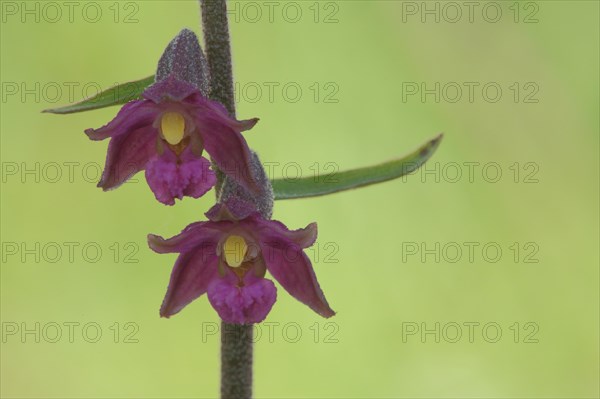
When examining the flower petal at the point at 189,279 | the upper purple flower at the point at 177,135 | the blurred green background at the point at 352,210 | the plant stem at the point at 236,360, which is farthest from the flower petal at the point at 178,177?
the blurred green background at the point at 352,210

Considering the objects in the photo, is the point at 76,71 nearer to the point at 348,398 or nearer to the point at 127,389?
the point at 127,389

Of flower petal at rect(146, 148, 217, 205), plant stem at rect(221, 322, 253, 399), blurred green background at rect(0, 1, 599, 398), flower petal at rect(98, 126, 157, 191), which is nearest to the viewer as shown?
flower petal at rect(146, 148, 217, 205)

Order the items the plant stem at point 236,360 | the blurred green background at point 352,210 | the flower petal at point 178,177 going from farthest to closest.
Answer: the blurred green background at point 352,210 < the plant stem at point 236,360 < the flower petal at point 178,177

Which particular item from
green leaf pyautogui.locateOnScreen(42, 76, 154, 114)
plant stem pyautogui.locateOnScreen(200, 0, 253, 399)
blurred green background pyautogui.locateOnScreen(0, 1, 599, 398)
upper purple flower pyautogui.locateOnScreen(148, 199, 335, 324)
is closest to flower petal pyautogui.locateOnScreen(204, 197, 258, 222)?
upper purple flower pyautogui.locateOnScreen(148, 199, 335, 324)

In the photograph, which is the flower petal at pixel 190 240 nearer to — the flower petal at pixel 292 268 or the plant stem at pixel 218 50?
the flower petal at pixel 292 268

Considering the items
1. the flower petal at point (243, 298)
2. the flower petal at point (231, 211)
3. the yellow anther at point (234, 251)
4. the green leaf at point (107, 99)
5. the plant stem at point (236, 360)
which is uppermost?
the green leaf at point (107, 99)

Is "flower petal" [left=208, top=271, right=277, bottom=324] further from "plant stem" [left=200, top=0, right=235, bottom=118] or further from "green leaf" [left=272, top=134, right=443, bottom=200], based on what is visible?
"plant stem" [left=200, top=0, right=235, bottom=118]

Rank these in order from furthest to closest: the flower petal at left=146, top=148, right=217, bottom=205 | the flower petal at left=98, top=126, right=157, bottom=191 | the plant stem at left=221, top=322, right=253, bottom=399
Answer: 1. the plant stem at left=221, top=322, right=253, bottom=399
2. the flower petal at left=98, top=126, right=157, bottom=191
3. the flower petal at left=146, top=148, right=217, bottom=205

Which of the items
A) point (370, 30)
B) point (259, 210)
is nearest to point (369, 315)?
point (370, 30)
